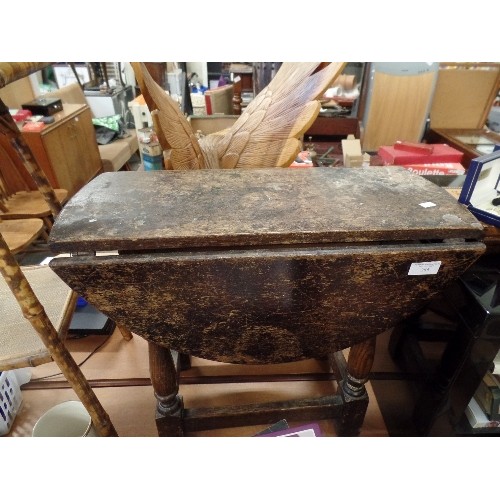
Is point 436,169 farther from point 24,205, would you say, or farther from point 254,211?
point 24,205

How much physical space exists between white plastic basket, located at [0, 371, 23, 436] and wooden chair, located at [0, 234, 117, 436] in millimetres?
372

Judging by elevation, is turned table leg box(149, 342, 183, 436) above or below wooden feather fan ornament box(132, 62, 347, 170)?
below

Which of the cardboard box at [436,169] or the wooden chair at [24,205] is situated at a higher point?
the cardboard box at [436,169]

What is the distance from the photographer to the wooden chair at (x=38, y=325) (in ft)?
2.62

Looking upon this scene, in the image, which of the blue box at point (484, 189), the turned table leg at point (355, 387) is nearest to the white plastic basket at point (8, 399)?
the turned table leg at point (355, 387)

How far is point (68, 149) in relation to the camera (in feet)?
8.14

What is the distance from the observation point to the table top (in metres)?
0.77

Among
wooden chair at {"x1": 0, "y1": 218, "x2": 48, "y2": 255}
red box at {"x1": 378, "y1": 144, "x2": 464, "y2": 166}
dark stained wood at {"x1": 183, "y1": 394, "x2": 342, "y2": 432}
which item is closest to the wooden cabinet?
wooden chair at {"x1": 0, "y1": 218, "x2": 48, "y2": 255}

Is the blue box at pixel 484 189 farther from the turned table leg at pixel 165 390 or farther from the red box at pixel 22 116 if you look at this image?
the red box at pixel 22 116

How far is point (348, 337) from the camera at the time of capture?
Answer: 0.96m

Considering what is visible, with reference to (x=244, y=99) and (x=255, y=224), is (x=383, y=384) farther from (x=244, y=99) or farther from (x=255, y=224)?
(x=244, y=99)

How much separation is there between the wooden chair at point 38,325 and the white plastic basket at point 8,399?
372 mm

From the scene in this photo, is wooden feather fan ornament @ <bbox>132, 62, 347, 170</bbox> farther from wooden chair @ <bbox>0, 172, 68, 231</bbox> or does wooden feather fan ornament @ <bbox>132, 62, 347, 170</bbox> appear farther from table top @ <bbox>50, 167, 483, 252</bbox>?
wooden chair @ <bbox>0, 172, 68, 231</bbox>

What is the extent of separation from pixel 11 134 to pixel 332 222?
89 cm
